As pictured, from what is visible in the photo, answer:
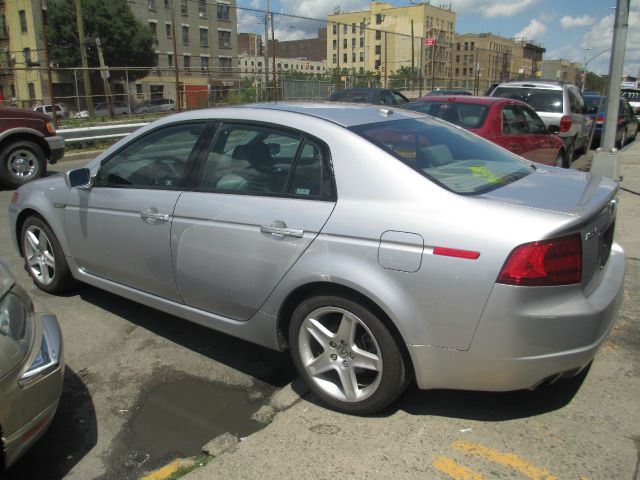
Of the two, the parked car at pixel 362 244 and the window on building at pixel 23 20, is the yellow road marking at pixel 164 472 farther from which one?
the window on building at pixel 23 20

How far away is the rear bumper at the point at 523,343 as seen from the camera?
2441 millimetres

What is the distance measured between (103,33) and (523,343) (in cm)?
5875

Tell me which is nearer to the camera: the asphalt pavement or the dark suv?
the asphalt pavement

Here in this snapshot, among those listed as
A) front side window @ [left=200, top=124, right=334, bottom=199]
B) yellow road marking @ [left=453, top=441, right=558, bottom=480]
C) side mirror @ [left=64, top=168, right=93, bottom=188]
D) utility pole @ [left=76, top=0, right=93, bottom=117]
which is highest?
utility pole @ [left=76, top=0, right=93, bottom=117]

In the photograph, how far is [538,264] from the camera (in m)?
2.41

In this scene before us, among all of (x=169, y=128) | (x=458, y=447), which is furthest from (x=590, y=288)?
(x=169, y=128)

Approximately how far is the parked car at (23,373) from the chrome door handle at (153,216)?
992 mm

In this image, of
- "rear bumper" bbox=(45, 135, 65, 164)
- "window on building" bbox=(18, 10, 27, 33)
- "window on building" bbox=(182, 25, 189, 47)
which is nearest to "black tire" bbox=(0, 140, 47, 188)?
"rear bumper" bbox=(45, 135, 65, 164)

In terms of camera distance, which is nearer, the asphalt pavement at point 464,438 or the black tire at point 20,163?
the asphalt pavement at point 464,438

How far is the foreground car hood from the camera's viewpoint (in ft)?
8.79

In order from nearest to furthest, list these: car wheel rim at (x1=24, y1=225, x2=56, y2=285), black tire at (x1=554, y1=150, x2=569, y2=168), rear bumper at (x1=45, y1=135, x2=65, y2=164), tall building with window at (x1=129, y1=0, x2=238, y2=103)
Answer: car wheel rim at (x1=24, y1=225, x2=56, y2=285)
black tire at (x1=554, y1=150, x2=569, y2=168)
rear bumper at (x1=45, y1=135, x2=65, y2=164)
tall building with window at (x1=129, y1=0, x2=238, y2=103)

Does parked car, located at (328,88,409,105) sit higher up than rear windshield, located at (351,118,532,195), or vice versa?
parked car, located at (328,88,409,105)

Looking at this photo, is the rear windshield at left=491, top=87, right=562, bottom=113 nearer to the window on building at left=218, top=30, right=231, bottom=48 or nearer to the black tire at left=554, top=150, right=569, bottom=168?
the black tire at left=554, top=150, right=569, bottom=168

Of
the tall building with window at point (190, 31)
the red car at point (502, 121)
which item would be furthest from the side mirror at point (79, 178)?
the tall building with window at point (190, 31)
